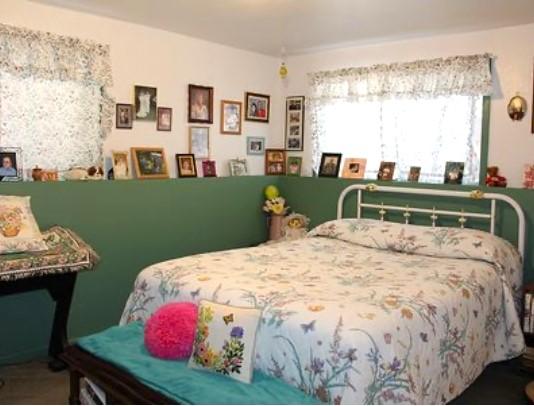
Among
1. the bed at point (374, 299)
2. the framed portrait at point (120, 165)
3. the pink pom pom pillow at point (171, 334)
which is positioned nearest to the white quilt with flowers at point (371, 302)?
the bed at point (374, 299)

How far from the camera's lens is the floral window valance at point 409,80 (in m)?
3.76

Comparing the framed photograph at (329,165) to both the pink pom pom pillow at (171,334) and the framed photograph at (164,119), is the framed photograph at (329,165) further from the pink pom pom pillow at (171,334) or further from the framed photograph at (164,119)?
the pink pom pom pillow at (171,334)

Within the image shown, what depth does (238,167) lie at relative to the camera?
470cm

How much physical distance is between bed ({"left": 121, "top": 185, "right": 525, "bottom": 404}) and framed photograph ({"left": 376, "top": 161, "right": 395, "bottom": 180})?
0.94ft

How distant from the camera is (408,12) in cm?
340

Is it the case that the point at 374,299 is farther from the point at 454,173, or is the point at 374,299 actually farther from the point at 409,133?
the point at 409,133

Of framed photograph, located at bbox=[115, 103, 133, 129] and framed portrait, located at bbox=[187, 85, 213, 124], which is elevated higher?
framed portrait, located at bbox=[187, 85, 213, 124]

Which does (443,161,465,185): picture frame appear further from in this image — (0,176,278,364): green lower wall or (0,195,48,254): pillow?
(0,195,48,254): pillow

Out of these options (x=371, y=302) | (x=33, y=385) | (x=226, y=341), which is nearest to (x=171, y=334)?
(x=226, y=341)

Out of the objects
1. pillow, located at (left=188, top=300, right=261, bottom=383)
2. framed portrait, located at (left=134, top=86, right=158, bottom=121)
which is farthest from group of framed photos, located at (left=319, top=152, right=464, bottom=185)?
pillow, located at (left=188, top=300, right=261, bottom=383)

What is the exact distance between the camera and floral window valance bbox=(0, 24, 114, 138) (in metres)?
3.25

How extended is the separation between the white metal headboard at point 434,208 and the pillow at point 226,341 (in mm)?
2130

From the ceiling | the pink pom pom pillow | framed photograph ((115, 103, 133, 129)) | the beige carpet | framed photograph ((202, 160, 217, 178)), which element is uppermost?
the ceiling

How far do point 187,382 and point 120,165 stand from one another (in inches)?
85.4
